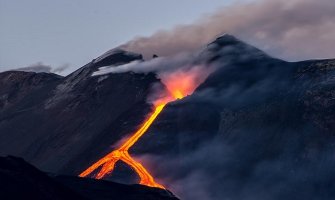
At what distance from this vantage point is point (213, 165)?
5044 inches

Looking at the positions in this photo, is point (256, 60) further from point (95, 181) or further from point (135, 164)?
point (95, 181)

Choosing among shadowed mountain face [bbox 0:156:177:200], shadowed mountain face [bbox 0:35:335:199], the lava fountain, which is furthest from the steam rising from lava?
shadowed mountain face [bbox 0:156:177:200]

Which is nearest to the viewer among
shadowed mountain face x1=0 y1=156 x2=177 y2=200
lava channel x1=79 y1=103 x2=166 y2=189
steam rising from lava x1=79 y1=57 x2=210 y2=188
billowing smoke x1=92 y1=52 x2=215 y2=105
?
shadowed mountain face x1=0 y1=156 x2=177 y2=200

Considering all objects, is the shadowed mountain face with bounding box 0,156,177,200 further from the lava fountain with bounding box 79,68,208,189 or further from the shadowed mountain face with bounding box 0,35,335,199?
the shadowed mountain face with bounding box 0,35,335,199

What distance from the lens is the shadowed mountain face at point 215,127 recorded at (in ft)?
401

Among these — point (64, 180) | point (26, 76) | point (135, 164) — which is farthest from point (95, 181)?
point (26, 76)

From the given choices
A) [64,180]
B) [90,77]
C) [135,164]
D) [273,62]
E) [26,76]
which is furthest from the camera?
[26,76]

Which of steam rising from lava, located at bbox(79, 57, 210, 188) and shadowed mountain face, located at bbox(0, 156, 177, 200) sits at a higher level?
steam rising from lava, located at bbox(79, 57, 210, 188)

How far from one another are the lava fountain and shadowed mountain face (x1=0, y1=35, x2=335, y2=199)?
5.31 feet

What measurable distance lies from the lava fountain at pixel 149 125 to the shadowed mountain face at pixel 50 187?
2338 centimetres

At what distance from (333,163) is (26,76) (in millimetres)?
97867

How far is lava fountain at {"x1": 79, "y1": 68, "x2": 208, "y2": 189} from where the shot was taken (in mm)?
123875

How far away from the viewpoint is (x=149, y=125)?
142250mm

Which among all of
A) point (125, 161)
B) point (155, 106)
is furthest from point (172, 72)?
point (125, 161)
